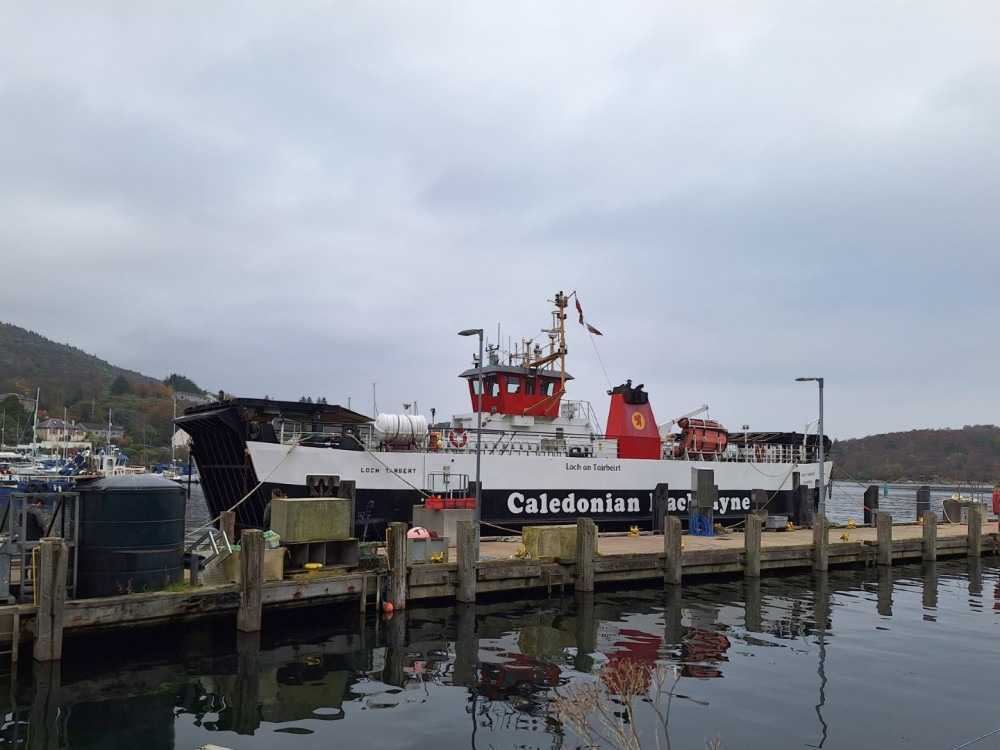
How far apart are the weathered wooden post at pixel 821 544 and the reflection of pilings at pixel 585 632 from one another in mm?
9766

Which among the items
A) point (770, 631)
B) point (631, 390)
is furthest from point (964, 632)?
point (631, 390)

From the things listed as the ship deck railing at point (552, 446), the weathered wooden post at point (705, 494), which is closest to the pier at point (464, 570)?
the weathered wooden post at point (705, 494)

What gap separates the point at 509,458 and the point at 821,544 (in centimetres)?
1147

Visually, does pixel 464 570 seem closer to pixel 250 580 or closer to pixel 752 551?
pixel 250 580

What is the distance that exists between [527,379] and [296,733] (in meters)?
23.2

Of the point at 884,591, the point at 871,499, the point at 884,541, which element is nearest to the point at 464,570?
the point at 884,591

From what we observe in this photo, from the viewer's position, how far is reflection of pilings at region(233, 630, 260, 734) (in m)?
11.1

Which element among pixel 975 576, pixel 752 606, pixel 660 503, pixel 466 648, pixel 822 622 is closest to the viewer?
pixel 466 648

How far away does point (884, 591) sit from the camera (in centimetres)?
2339

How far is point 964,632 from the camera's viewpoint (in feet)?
59.2

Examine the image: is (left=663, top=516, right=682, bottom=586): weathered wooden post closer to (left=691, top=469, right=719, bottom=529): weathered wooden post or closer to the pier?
the pier

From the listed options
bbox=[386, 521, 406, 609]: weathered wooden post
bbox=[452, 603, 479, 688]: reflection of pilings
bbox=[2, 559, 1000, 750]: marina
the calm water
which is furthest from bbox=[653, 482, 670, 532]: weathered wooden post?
bbox=[386, 521, 406, 609]: weathered wooden post

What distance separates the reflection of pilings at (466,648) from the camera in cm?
1347

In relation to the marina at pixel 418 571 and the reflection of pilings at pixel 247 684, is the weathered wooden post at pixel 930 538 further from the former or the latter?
the reflection of pilings at pixel 247 684
